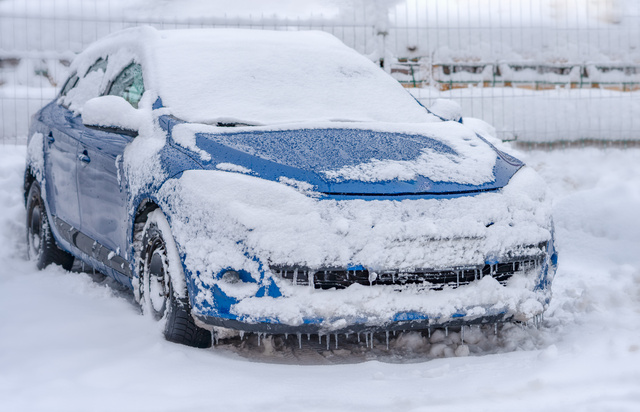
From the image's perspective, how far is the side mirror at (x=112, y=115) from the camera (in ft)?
13.4

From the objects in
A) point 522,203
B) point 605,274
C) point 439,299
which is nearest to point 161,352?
point 439,299

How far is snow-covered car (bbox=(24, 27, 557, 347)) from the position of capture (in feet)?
10.8

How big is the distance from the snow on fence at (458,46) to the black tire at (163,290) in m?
5.45

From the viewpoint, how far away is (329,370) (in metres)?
3.34

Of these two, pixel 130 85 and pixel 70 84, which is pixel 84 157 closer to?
pixel 130 85

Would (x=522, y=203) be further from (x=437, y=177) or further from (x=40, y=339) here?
(x=40, y=339)

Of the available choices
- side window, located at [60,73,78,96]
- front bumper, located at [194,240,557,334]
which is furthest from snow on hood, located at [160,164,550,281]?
side window, located at [60,73,78,96]

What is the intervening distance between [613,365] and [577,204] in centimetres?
332

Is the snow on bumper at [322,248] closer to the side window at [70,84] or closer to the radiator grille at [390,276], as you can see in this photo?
the radiator grille at [390,276]

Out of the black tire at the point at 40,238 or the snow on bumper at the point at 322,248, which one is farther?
the black tire at the point at 40,238

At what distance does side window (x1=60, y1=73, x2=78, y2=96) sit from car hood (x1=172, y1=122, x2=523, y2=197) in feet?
7.18

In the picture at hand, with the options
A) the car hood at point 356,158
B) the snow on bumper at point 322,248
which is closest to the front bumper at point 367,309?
the snow on bumper at point 322,248

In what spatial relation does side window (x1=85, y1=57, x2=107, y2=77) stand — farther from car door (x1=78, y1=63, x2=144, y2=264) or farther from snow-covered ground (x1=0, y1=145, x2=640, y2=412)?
snow-covered ground (x1=0, y1=145, x2=640, y2=412)

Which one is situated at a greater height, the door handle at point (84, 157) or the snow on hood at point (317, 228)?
the door handle at point (84, 157)
